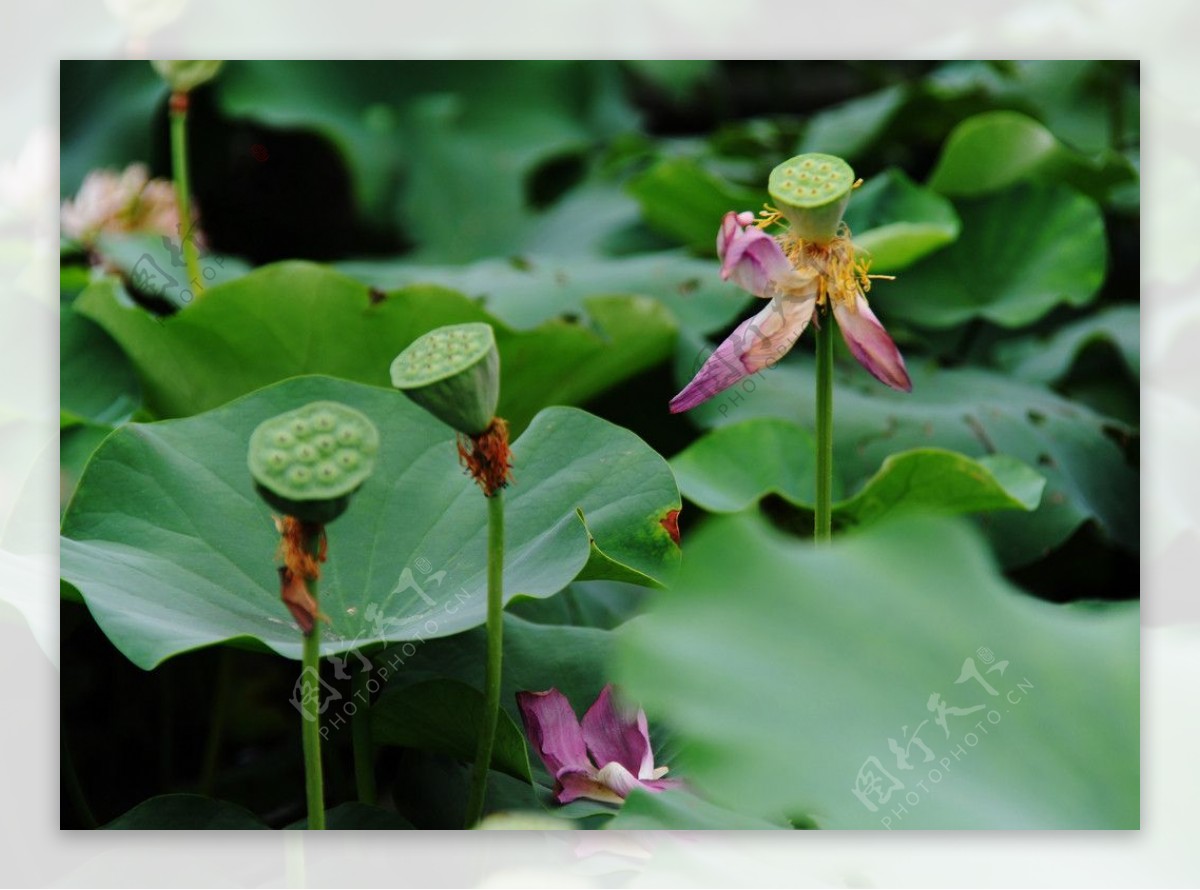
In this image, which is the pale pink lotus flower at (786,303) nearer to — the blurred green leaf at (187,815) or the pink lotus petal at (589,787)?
the pink lotus petal at (589,787)

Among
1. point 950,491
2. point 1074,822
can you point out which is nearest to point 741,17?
point 950,491

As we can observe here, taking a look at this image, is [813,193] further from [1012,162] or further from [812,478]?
[1012,162]

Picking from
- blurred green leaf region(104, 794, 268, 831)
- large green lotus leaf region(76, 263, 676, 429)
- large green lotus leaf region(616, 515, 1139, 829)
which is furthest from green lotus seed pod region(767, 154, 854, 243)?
blurred green leaf region(104, 794, 268, 831)

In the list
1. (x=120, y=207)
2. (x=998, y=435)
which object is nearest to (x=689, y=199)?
(x=998, y=435)

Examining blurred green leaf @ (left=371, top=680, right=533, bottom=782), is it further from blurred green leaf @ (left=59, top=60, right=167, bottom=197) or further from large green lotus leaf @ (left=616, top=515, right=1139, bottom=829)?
blurred green leaf @ (left=59, top=60, right=167, bottom=197)

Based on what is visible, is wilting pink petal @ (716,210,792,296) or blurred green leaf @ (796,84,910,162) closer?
wilting pink petal @ (716,210,792,296)

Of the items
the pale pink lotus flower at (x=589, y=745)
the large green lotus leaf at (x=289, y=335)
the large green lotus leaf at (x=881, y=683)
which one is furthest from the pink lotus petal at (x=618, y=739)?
the large green lotus leaf at (x=289, y=335)
